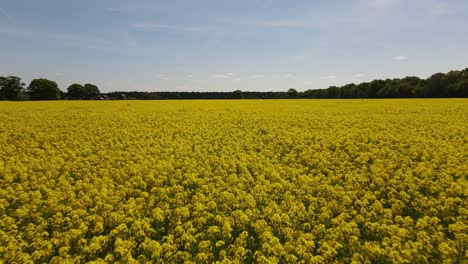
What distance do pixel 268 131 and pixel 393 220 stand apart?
11.8 metres

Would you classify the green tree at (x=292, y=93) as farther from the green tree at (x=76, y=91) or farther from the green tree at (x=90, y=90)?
the green tree at (x=76, y=91)

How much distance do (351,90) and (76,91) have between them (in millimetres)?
63601


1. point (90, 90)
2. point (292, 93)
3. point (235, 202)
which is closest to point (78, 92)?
point (90, 90)

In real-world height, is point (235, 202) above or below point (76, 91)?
above

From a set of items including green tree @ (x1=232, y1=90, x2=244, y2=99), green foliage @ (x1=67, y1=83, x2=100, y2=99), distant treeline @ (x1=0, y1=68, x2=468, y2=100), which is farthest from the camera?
green tree @ (x1=232, y1=90, x2=244, y2=99)

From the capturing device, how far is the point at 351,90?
82625 mm

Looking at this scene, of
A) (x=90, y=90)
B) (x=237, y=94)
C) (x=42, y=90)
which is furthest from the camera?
(x=90, y=90)

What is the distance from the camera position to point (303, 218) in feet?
21.9

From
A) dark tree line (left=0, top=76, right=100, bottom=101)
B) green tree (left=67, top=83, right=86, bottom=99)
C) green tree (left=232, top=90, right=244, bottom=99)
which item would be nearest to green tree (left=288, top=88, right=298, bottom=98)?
green tree (left=232, top=90, right=244, bottom=99)

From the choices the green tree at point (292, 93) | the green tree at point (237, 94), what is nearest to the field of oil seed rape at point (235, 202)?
the green tree at point (237, 94)

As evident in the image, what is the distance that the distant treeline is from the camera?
60362 mm

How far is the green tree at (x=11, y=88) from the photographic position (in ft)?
253

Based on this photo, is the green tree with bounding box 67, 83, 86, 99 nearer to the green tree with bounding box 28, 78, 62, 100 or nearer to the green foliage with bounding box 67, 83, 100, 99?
the green foliage with bounding box 67, 83, 100, 99

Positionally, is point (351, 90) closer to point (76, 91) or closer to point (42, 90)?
point (76, 91)
